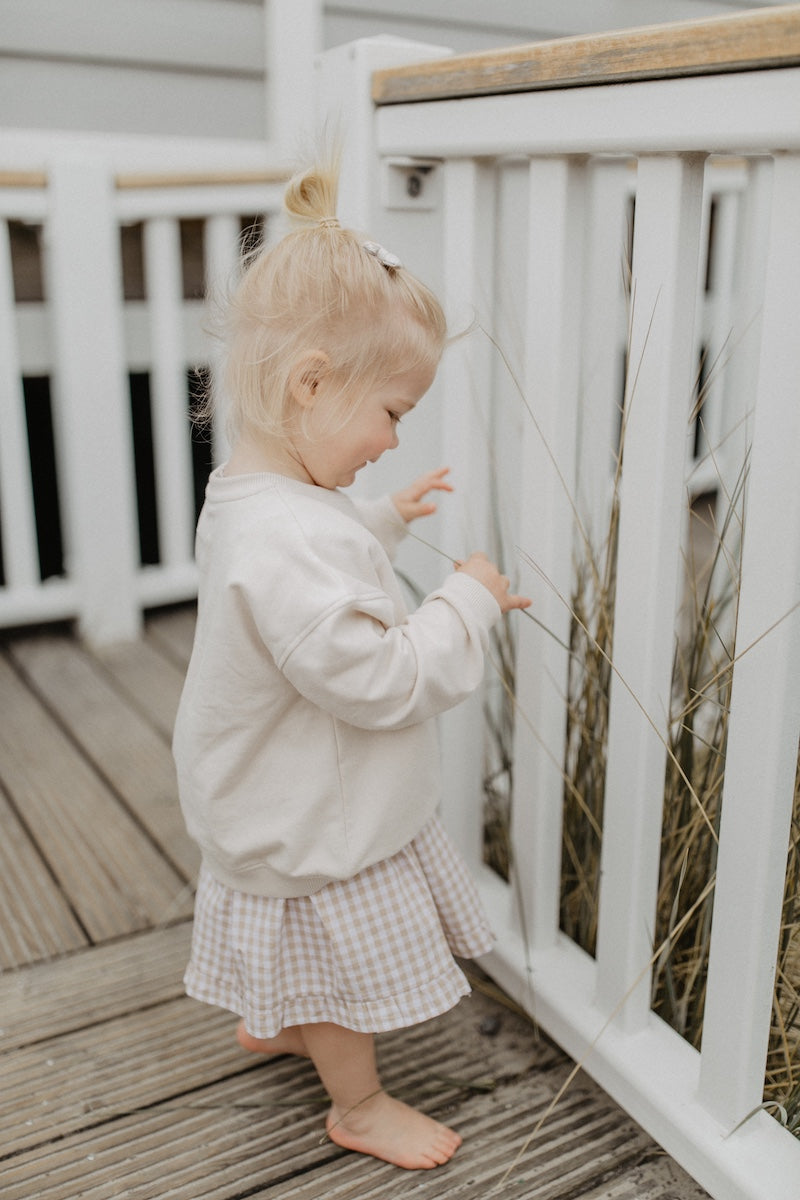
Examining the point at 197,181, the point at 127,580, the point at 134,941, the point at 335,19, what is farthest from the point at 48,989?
the point at 335,19

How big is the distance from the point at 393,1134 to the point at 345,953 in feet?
0.76

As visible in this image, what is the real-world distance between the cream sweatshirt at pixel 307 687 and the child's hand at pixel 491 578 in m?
0.02

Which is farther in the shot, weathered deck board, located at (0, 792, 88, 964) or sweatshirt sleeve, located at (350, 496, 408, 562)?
weathered deck board, located at (0, 792, 88, 964)

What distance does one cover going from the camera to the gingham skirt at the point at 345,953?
1.20m

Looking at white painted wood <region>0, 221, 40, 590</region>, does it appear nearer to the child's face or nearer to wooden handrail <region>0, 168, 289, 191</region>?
wooden handrail <region>0, 168, 289, 191</region>

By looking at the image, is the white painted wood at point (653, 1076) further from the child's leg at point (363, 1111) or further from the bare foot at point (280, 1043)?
the bare foot at point (280, 1043)

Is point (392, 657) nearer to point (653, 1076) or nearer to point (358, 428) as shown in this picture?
point (358, 428)

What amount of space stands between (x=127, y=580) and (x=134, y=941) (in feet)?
4.00

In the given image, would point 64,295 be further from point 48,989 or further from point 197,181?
point 48,989

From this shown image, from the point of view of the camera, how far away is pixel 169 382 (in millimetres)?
2650

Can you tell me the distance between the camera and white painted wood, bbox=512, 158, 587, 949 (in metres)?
1.20

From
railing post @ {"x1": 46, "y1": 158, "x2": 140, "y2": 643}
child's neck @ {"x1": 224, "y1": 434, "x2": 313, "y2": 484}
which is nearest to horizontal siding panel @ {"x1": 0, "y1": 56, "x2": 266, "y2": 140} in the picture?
railing post @ {"x1": 46, "y1": 158, "x2": 140, "y2": 643}

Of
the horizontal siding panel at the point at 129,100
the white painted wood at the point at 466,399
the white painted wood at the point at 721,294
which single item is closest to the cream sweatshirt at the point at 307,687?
the white painted wood at the point at 466,399

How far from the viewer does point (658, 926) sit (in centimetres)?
137
